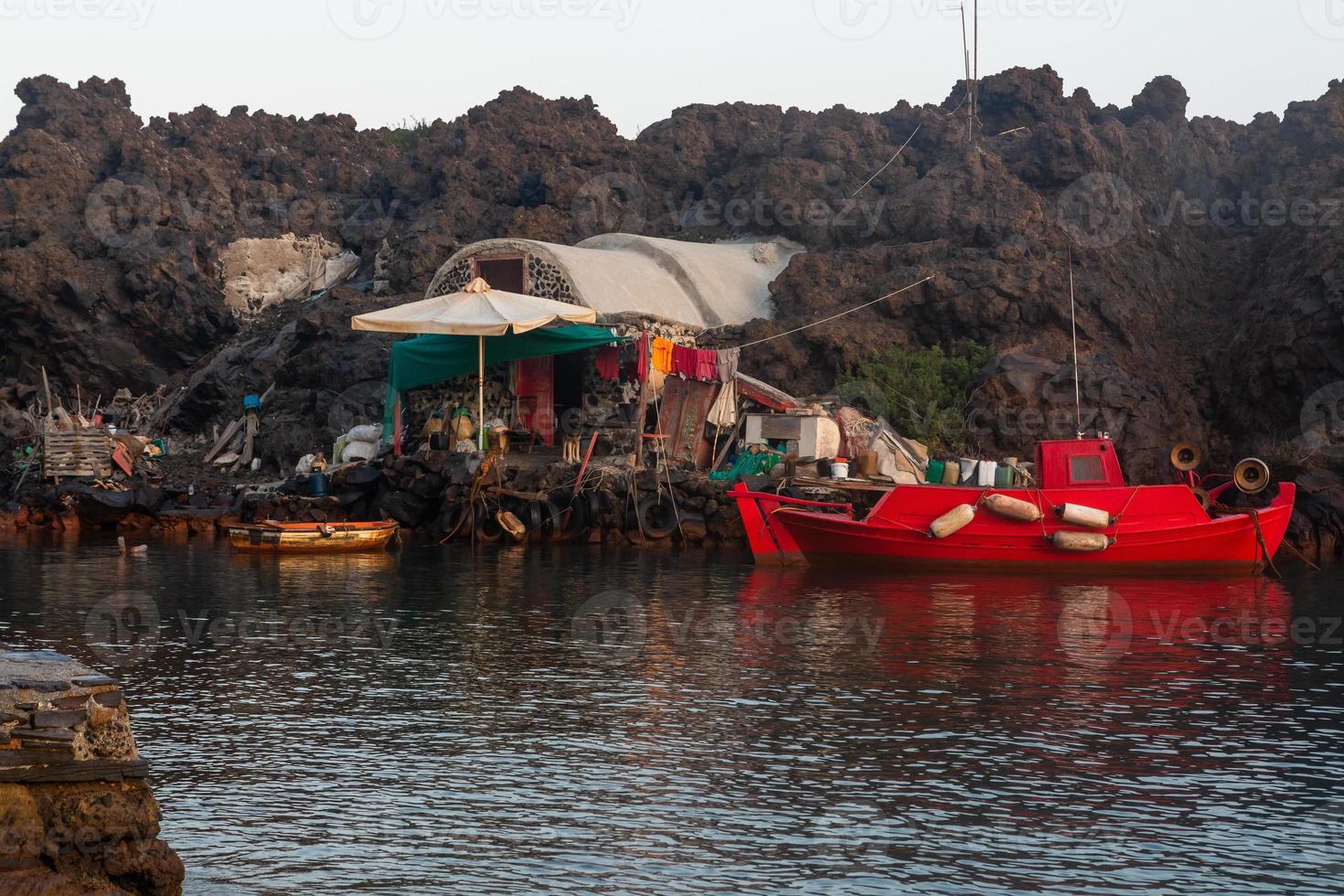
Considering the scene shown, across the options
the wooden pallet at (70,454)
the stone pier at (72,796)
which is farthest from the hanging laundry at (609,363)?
the stone pier at (72,796)

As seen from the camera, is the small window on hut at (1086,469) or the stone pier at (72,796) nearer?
the stone pier at (72,796)

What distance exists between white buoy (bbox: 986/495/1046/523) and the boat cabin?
Answer: 2.10 ft

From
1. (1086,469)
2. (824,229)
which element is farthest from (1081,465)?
(824,229)

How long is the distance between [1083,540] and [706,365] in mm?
10918

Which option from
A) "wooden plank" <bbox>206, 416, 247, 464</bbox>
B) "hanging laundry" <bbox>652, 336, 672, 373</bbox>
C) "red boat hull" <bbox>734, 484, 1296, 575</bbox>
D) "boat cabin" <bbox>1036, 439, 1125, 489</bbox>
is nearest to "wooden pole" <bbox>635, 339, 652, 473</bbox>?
"hanging laundry" <bbox>652, 336, 672, 373</bbox>

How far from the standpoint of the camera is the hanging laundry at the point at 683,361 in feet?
111

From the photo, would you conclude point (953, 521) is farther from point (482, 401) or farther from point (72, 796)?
point (72, 796)

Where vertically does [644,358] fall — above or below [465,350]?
below

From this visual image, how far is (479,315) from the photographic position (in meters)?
32.2

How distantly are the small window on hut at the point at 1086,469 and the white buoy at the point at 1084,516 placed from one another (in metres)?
0.48

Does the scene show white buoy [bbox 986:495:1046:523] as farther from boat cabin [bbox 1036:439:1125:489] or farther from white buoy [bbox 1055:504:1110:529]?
boat cabin [bbox 1036:439:1125:489]

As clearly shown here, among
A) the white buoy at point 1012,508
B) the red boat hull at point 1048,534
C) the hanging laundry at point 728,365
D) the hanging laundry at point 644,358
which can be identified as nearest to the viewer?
the white buoy at point 1012,508

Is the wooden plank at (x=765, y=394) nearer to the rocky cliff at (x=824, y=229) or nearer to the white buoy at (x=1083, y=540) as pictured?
the rocky cliff at (x=824, y=229)

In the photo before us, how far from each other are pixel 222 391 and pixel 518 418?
11945mm
